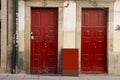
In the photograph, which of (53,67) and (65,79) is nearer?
(65,79)

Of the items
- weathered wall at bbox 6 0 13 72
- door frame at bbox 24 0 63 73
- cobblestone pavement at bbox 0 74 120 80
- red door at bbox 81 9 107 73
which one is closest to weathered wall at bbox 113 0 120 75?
red door at bbox 81 9 107 73

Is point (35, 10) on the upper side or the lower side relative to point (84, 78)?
upper

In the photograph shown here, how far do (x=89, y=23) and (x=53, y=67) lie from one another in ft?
8.17

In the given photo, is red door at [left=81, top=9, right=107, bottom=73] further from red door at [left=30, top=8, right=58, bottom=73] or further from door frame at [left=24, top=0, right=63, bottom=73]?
red door at [left=30, top=8, right=58, bottom=73]

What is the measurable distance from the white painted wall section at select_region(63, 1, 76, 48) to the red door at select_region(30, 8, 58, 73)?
450 millimetres

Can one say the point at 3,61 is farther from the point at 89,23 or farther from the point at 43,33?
the point at 89,23

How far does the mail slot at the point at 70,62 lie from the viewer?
→ 48.5ft

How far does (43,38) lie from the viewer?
610 inches

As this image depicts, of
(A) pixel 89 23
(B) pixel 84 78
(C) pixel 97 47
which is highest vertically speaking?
(A) pixel 89 23

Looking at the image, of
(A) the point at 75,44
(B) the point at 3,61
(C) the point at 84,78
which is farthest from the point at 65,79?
(B) the point at 3,61

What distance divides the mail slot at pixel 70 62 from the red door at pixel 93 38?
903 millimetres

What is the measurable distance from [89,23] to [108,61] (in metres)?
1.85

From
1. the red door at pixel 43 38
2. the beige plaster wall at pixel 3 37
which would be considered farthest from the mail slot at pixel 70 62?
the beige plaster wall at pixel 3 37

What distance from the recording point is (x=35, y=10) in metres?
15.5
